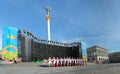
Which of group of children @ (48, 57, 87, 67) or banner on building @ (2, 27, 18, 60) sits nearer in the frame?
group of children @ (48, 57, 87, 67)

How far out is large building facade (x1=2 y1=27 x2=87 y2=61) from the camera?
47647 mm

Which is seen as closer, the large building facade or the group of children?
A: the group of children

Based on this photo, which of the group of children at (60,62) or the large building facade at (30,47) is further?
the large building facade at (30,47)

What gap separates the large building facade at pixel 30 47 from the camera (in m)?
47.6

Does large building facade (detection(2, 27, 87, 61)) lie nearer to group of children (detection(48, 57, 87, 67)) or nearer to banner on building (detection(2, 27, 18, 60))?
banner on building (detection(2, 27, 18, 60))

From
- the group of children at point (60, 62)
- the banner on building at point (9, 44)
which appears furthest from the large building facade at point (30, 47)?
the group of children at point (60, 62)

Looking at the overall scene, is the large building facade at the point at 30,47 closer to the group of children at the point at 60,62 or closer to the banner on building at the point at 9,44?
the banner on building at the point at 9,44

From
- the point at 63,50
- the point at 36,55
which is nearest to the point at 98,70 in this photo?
the point at 36,55

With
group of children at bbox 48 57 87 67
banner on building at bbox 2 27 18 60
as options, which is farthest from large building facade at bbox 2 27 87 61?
group of children at bbox 48 57 87 67

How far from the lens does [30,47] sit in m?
55.4

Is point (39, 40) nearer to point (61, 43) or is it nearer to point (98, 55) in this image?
point (61, 43)

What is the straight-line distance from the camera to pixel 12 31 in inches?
1914

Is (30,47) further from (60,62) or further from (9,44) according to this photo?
(60,62)

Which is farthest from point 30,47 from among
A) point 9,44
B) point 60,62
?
point 60,62
